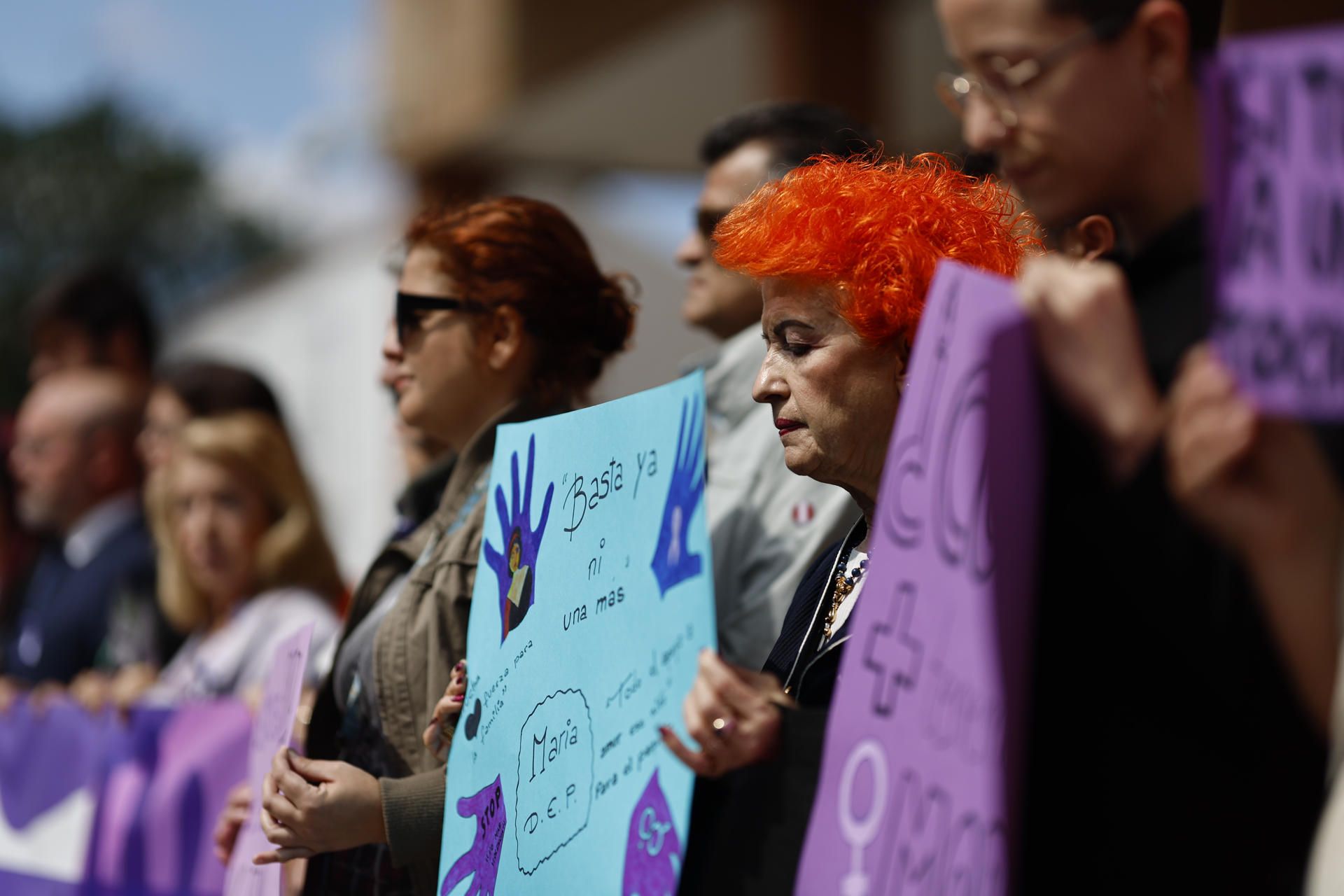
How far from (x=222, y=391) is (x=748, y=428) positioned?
1859 mm

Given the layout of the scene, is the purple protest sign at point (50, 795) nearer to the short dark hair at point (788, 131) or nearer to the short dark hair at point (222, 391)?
the short dark hair at point (222, 391)

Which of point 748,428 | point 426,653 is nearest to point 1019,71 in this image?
point 426,653

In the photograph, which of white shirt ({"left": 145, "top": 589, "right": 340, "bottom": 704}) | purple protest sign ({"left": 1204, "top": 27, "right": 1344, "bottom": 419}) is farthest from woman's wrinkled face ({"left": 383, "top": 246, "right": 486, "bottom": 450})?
purple protest sign ({"left": 1204, "top": 27, "right": 1344, "bottom": 419})

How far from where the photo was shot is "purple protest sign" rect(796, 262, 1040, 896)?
4.09ft

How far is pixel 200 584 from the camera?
3.96 m

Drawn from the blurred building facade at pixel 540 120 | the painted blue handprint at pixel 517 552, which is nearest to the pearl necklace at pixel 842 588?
the painted blue handprint at pixel 517 552

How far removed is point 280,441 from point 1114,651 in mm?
3106

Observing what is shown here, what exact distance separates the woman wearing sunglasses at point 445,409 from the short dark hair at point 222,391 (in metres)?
1.63

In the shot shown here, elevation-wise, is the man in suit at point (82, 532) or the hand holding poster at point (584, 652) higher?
the hand holding poster at point (584, 652)

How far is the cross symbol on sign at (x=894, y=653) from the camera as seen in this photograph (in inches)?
54.4

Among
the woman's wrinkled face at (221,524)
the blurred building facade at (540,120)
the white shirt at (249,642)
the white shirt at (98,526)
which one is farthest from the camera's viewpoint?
the blurred building facade at (540,120)

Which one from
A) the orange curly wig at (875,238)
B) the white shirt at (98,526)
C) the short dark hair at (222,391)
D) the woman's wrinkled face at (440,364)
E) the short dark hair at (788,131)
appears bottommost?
the white shirt at (98,526)

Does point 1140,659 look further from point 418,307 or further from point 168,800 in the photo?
point 168,800

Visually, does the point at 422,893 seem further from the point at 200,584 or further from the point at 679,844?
the point at 200,584
